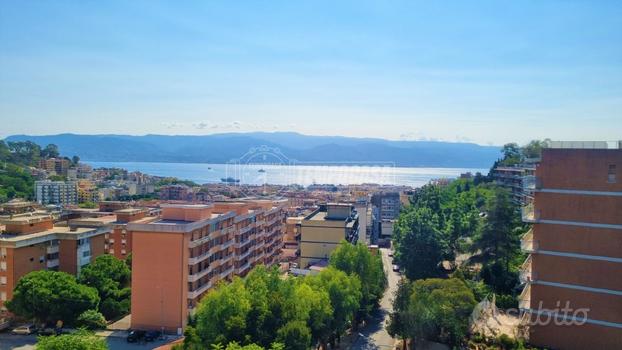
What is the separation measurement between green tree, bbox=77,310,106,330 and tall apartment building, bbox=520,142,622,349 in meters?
16.7

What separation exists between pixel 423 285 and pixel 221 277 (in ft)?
35.3

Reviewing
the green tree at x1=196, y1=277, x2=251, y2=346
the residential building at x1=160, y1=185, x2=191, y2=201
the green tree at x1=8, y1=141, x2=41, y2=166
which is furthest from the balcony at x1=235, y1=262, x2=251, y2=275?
the green tree at x1=8, y1=141, x2=41, y2=166

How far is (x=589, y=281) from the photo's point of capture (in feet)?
45.6

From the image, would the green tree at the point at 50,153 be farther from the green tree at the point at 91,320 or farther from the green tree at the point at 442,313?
the green tree at the point at 442,313

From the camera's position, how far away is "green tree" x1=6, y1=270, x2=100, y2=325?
1966cm

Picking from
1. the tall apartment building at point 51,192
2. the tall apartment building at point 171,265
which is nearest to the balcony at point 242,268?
the tall apartment building at point 171,265

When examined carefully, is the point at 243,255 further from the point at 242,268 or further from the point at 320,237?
the point at 320,237

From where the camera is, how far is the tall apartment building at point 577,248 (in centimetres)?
1359

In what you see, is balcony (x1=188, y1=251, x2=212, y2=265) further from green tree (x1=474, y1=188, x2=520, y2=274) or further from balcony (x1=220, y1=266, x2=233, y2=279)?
green tree (x1=474, y1=188, x2=520, y2=274)

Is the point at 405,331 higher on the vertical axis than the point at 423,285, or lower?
lower

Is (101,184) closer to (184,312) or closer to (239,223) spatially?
(239,223)

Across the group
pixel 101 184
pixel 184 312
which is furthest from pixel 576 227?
pixel 101 184

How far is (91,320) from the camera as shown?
66.2 feet

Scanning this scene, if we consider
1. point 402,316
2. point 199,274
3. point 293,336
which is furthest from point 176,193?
point 293,336
